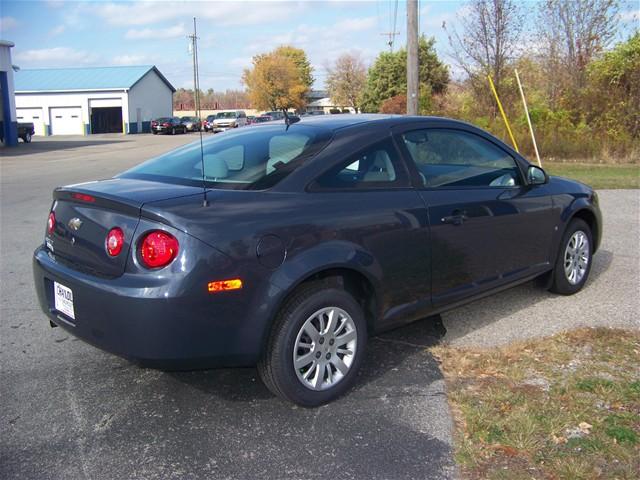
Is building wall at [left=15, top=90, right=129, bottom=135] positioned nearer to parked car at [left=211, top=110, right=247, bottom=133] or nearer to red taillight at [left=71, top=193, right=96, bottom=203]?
parked car at [left=211, top=110, right=247, bottom=133]

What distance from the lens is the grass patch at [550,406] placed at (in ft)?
9.51

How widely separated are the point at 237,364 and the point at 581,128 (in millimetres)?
17960

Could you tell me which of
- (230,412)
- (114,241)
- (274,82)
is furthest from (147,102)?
(230,412)

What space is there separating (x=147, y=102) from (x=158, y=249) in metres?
59.0

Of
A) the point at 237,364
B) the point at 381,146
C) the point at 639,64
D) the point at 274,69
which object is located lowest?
the point at 237,364

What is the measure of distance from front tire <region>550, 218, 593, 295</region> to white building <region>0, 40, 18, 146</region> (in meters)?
33.7

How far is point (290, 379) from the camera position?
3.37 meters

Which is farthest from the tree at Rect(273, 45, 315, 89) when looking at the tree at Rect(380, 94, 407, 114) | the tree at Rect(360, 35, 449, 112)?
the tree at Rect(380, 94, 407, 114)

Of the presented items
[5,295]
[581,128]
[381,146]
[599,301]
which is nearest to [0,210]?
[5,295]

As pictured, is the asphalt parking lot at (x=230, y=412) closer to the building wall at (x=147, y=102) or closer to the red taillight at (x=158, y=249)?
the red taillight at (x=158, y=249)

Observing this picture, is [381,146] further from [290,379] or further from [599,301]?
[599,301]

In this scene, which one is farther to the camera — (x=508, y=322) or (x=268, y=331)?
(x=508, y=322)

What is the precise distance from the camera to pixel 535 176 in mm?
4938

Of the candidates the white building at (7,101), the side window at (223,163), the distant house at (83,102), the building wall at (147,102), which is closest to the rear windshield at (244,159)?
the side window at (223,163)
